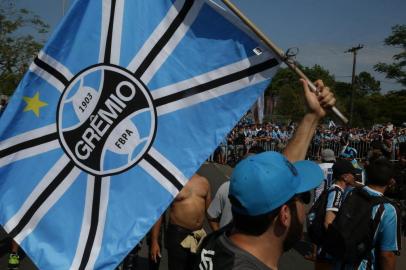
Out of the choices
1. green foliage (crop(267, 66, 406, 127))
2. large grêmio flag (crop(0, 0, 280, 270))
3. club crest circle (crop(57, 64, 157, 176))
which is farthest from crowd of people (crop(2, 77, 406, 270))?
green foliage (crop(267, 66, 406, 127))

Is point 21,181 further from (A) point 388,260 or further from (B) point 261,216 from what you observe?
(A) point 388,260

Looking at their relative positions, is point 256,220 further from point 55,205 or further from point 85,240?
→ point 55,205

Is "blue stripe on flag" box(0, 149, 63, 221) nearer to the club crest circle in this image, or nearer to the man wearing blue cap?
the club crest circle

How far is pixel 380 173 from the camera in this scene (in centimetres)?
373

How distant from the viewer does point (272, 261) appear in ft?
5.64

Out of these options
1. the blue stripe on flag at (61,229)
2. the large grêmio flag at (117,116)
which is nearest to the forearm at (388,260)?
the large grêmio flag at (117,116)

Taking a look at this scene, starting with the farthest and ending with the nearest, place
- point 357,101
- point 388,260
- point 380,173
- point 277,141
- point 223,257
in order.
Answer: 1. point 357,101
2. point 277,141
3. point 380,173
4. point 388,260
5. point 223,257

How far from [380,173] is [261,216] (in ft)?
7.91

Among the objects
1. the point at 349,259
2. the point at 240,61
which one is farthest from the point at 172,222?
the point at 240,61

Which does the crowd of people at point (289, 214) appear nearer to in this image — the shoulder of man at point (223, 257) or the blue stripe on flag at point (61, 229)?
the shoulder of man at point (223, 257)

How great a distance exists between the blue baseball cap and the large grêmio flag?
2.40ft

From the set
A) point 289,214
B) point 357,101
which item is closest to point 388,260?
point 289,214

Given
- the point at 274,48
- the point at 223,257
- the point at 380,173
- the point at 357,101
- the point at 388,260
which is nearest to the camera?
the point at 223,257

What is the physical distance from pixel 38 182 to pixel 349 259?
2472 millimetres
